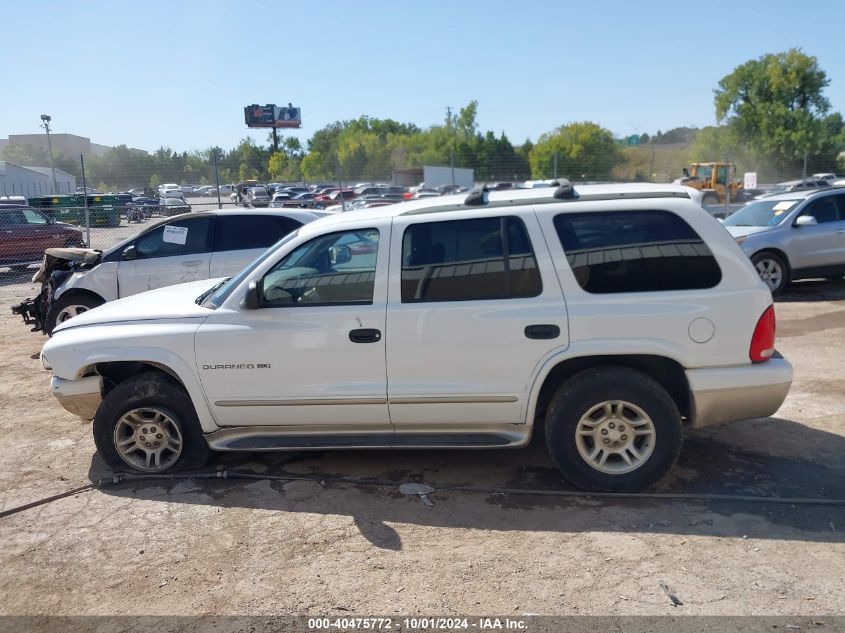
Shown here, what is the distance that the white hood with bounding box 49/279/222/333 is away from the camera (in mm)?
4840

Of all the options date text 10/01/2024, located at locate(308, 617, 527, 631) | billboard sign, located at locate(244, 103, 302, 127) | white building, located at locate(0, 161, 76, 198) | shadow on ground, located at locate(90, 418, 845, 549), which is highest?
billboard sign, located at locate(244, 103, 302, 127)

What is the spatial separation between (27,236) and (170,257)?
10.8 m

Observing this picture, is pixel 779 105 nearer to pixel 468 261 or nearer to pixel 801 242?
pixel 801 242

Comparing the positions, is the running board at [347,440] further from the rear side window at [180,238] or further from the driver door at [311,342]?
the rear side window at [180,238]

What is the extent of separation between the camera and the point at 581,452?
14.5 ft

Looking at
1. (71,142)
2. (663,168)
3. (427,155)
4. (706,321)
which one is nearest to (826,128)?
(663,168)

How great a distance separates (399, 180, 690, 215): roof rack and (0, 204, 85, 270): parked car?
15.1m

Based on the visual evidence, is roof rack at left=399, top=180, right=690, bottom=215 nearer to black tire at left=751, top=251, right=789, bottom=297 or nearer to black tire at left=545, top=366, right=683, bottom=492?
black tire at left=545, top=366, right=683, bottom=492

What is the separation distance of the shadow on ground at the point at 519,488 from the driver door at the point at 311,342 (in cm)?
48

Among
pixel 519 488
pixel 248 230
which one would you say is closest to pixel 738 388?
pixel 519 488

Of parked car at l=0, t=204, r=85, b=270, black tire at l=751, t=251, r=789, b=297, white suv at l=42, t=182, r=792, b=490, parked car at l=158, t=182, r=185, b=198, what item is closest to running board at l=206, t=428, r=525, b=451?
white suv at l=42, t=182, r=792, b=490

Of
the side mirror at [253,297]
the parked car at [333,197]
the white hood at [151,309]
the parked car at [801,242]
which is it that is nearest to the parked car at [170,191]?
the parked car at [333,197]

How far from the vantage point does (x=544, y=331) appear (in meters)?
4.32

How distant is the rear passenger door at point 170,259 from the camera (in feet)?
28.0
